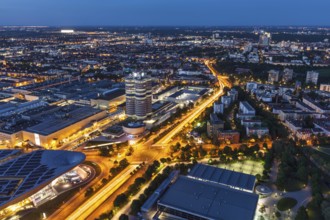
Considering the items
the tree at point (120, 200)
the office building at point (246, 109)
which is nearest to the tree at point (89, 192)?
the tree at point (120, 200)

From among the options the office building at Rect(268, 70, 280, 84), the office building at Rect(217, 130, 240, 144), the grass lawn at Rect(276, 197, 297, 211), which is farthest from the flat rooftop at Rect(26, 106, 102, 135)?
the office building at Rect(268, 70, 280, 84)

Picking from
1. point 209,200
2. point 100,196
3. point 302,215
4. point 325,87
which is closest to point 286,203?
point 302,215

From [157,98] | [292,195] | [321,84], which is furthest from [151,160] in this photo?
[321,84]

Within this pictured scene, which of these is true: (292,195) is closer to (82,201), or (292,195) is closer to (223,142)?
(223,142)

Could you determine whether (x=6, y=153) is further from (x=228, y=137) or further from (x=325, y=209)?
(x=325, y=209)

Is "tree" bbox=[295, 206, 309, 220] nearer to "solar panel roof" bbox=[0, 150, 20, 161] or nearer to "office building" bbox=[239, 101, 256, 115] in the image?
"office building" bbox=[239, 101, 256, 115]

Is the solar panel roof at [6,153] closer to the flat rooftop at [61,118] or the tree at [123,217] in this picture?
the flat rooftop at [61,118]
